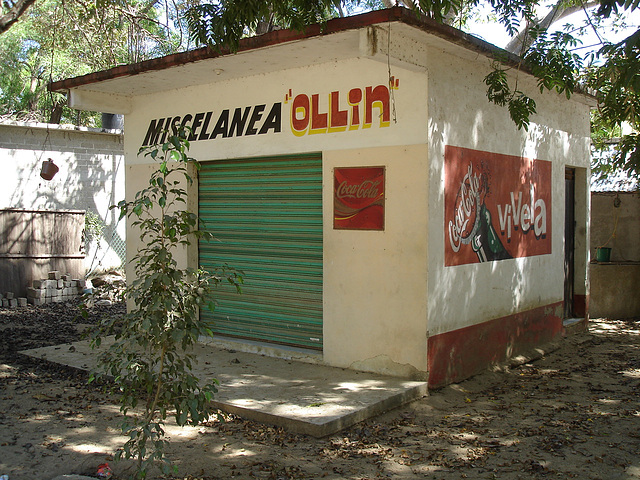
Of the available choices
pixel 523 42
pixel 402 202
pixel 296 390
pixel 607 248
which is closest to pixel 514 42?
pixel 607 248

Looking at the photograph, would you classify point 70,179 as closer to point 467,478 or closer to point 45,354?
point 45,354

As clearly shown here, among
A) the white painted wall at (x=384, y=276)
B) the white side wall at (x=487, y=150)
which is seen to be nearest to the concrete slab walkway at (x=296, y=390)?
the white painted wall at (x=384, y=276)

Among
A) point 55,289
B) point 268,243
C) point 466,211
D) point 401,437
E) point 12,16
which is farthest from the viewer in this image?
point 55,289

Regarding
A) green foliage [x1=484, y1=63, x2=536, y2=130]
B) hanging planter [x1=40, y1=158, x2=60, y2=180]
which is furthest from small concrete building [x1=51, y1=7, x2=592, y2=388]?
hanging planter [x1=40, y1=158, x2=60, y2=180]

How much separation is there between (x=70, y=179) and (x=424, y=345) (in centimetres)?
1060

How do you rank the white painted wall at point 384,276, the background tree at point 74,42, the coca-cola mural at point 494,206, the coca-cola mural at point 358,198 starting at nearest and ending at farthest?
the white painted wall at point 384,276
the coca-cola mural at point 358,198
the coca-cola mural at point 494,206
the background tree at point 74,42

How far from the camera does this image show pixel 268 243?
7359mm

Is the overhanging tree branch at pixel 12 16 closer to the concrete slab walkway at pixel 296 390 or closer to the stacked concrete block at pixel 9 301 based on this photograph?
the concrete slab walkway at pixel 296 390

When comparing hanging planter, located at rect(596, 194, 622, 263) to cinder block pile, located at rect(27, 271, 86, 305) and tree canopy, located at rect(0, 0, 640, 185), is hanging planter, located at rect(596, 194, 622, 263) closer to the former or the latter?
tree canopy, located at rect(0, 0, 640, 185)

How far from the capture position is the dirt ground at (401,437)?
436cm

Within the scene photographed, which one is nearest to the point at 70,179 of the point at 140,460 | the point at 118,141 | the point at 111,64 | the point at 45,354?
the point at 118,141

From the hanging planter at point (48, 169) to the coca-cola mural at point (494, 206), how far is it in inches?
373

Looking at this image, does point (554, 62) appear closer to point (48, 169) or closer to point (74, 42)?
point (74, 42)

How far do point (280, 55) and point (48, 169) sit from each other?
824cm
